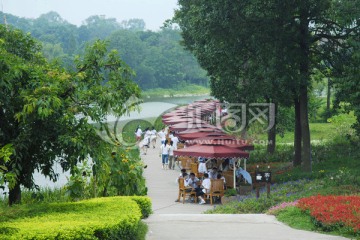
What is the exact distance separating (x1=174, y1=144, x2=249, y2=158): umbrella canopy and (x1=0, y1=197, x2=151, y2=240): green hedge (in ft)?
29.8

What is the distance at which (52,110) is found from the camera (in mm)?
10539

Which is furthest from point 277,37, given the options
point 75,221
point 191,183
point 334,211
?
point 75,221

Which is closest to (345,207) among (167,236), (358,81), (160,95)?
(167,236)

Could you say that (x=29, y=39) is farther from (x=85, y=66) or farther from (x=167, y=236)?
(x=167, y=236)

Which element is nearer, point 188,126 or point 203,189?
point 203,189

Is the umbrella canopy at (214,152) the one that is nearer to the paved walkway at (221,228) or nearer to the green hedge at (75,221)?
the paved walkway at (221,228)

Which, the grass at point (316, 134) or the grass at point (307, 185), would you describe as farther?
the grass at point (316, 134)

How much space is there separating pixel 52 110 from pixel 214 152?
11687mm

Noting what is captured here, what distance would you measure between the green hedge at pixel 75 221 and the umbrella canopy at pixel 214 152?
9.08 meters

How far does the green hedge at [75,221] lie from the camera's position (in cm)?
927

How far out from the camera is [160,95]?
13112 centimetres

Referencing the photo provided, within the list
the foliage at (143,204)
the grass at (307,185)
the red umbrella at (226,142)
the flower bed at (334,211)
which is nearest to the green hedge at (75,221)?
the foliage at (143,204)

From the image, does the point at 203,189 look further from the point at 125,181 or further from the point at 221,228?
the point at 221,228

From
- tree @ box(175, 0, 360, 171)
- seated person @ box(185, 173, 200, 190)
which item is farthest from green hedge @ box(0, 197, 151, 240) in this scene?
tree @ box(175, 0, 360, 171)
